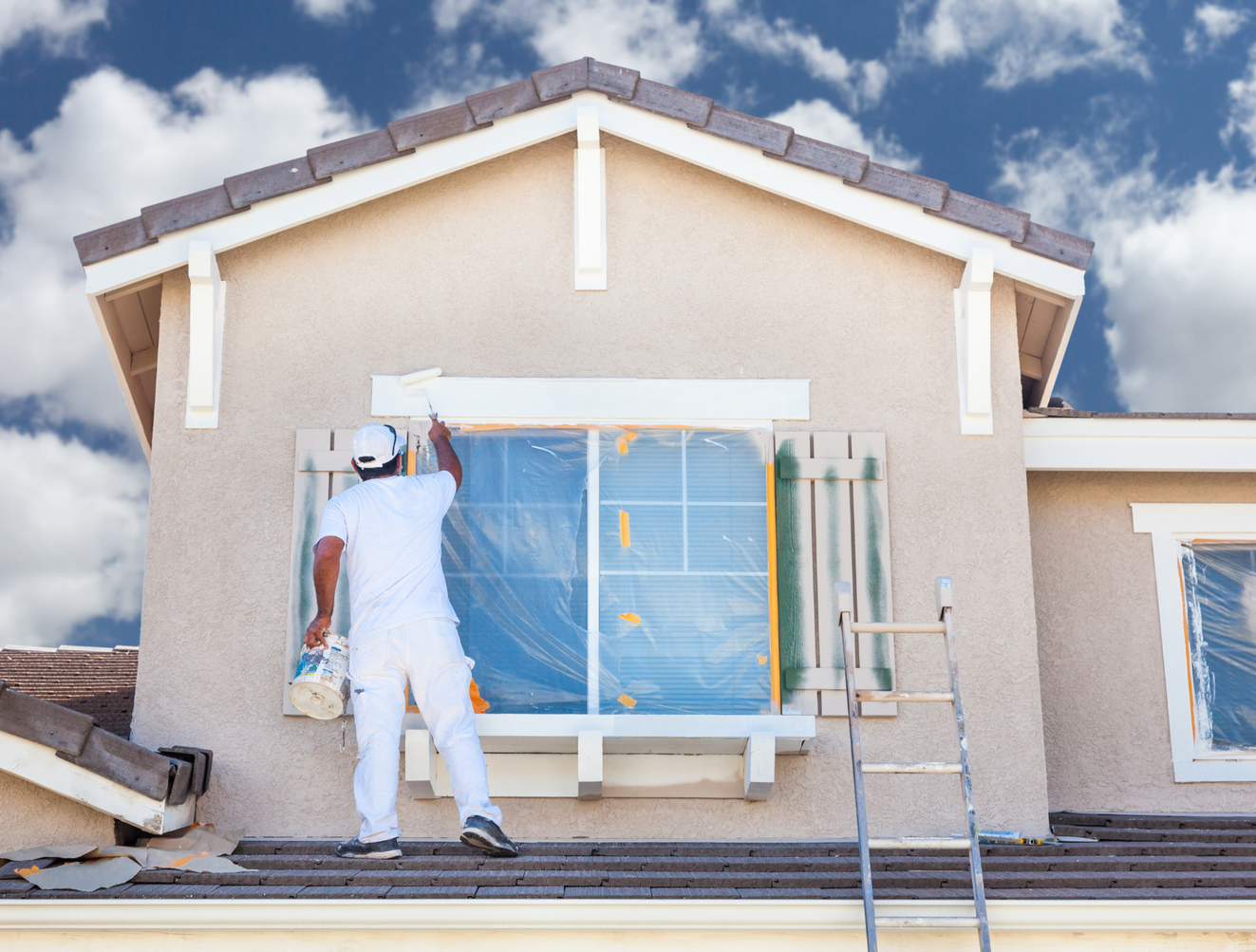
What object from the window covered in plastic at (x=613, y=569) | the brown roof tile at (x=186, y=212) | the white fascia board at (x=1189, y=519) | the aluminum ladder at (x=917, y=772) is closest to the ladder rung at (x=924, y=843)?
the aluminum ladder at (x=917, y=772)

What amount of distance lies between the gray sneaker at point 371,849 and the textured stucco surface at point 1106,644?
3.50 meters

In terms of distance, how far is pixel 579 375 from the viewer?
21.0 ft

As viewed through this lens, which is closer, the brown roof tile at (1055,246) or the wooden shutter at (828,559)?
the wooden shutter at (828,559)

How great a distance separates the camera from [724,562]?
20.3 ft

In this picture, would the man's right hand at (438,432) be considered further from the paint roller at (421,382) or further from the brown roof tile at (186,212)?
the brown roof tile at (186,212)

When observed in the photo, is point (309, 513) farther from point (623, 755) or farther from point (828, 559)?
point (828, 559)

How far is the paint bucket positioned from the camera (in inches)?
209

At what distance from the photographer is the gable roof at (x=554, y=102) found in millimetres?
6336

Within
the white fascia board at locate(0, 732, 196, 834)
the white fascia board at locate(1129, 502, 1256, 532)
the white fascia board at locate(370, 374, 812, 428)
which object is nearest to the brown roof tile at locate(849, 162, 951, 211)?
the white fascia board at locate(370, 374, 812, 428)

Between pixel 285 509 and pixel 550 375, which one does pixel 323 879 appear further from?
pixel 550 375

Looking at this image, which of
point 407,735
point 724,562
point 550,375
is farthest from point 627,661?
point 550,375

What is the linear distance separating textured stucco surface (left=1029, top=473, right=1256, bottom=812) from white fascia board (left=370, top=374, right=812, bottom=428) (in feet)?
5.60
